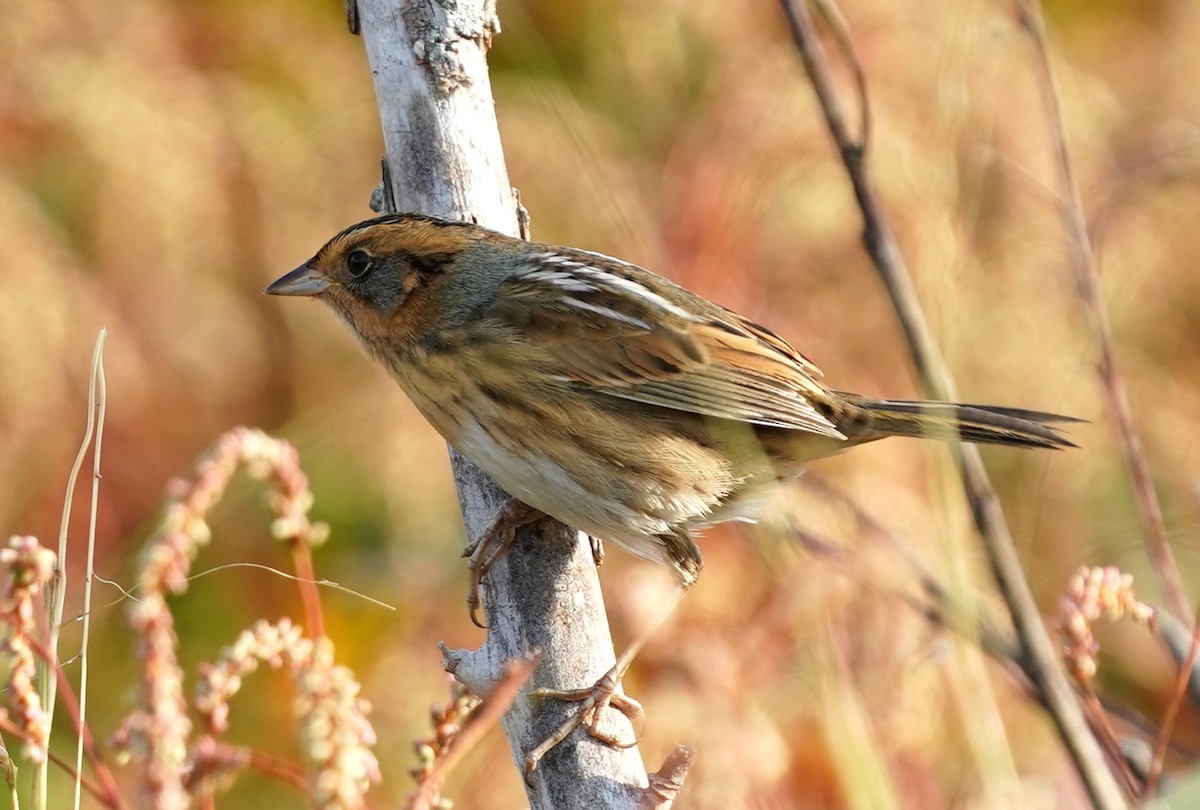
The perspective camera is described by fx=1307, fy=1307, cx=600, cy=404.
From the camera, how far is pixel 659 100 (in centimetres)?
425

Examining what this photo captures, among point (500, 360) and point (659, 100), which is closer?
point (500, 360)

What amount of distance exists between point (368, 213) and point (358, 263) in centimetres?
140

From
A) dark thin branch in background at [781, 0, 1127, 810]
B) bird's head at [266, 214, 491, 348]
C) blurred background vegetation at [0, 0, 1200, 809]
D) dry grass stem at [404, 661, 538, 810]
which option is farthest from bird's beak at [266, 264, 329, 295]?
dry grass stem at [404, 661, 538, 810]

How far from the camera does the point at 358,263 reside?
8.25 ft

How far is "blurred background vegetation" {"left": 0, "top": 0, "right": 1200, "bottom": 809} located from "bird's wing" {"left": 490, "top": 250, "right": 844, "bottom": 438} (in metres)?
0.66

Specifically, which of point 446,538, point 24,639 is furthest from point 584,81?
point 24,639

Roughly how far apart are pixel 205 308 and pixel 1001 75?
8.28 ft

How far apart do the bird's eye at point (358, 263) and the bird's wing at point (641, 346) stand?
0.99 feet

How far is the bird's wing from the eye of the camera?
232cm

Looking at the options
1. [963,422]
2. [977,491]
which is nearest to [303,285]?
[963,422]

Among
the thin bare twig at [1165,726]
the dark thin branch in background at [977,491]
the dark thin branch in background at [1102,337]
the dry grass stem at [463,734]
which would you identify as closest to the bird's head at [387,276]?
the dark thin branch in background at [977,491]

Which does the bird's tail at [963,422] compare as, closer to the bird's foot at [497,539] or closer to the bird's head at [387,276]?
the bird's foot at [497,539]

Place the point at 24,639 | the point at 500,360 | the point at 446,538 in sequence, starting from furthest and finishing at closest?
the point at 446,538, the point at 500,360, the point at 24,639

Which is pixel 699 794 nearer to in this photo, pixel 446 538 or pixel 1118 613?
pixel 1118 613
